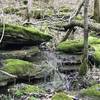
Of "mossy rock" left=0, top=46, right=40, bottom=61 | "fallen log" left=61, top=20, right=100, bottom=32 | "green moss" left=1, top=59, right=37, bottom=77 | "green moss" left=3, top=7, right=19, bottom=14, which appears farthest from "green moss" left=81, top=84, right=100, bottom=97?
"green moss" left=3, top=7, right=19, bottom=14

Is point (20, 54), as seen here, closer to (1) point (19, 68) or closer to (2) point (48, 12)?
(1) point (19, 68)

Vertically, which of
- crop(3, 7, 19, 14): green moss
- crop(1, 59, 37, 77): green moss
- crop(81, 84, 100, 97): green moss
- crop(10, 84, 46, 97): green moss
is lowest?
crop(10, 84, 46, 97): green moss

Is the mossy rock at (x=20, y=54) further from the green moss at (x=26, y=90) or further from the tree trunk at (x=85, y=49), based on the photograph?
the tree trunk at (x=85, y=49)

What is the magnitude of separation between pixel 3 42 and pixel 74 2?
1392 centimetres

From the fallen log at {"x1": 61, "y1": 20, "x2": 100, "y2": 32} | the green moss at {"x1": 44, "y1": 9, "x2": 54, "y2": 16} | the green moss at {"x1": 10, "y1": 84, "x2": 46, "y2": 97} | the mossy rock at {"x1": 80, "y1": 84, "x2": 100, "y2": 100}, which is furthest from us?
the green moss at {"x1": 44, "y1": 9, "x2": 54, "y2": 16}

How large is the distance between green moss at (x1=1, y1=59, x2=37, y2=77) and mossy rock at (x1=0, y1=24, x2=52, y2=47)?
1.56m

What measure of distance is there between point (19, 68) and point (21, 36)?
215 centimetres

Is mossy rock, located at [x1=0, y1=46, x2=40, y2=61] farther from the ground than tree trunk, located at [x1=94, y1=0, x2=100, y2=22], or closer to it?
closer to it

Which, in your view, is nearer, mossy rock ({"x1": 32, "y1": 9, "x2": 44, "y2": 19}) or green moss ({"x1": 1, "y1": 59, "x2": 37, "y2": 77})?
green moss ({"x1": 1, "y1": 59, "x2": 37, "y2": 77})

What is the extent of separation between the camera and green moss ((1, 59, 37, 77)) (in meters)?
8.98

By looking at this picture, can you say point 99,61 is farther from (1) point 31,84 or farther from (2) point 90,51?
(1) point 31,84

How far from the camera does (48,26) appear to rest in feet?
46.2

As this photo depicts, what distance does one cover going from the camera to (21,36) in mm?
11062

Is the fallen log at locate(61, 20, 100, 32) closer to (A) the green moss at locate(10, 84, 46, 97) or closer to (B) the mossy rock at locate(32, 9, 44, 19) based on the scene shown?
(A) the green moss at locate(10, 84, 46, 97)
